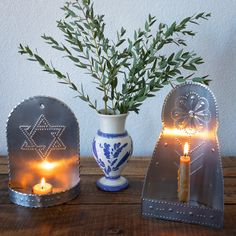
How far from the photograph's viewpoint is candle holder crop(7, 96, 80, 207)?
0.72m

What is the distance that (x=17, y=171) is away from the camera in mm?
762

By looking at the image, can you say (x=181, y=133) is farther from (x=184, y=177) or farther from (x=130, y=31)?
(x=130, y=31)

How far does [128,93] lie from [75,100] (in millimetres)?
283

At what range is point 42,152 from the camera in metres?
0.76

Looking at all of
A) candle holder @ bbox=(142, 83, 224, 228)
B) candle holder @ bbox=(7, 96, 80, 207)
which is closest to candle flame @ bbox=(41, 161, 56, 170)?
candle holder @ bbox=(7, 96, 80, 207)

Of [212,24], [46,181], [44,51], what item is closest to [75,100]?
[44,51]

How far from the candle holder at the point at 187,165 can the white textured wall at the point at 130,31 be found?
0.28 metres

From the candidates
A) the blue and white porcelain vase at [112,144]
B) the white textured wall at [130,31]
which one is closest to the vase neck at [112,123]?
the blue and white porcelain vase at [112,144]

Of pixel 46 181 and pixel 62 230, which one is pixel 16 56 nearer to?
pixel 46 181

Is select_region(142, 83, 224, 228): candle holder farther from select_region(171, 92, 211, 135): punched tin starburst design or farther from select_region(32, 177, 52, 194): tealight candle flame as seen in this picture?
select_region(32, 177, 52, 194): tealight candle flame

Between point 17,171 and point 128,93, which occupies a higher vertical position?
point 128,93

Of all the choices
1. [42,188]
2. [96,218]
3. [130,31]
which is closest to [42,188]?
[42,188]

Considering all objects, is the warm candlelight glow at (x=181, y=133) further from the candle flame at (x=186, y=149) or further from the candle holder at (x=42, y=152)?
the candle holder at (x=42, y=152)

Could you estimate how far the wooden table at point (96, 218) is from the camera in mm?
610
